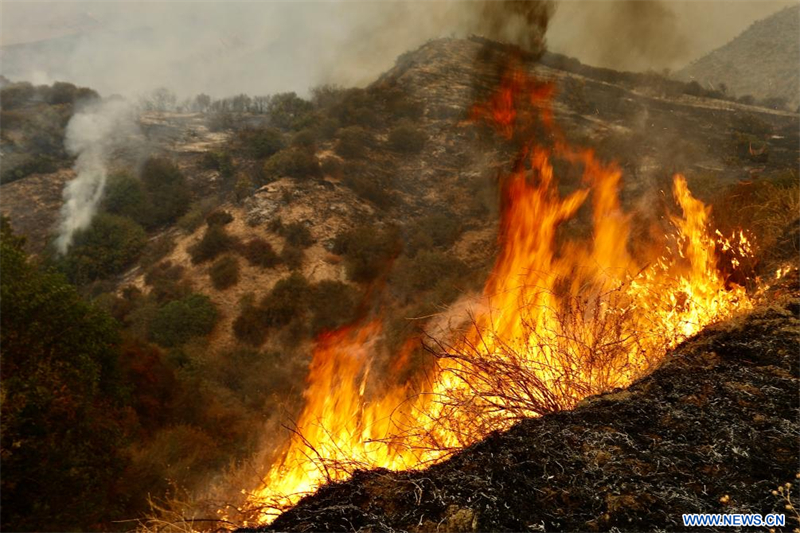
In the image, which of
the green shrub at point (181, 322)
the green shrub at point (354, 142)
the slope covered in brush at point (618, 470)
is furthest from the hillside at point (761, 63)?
the slope covered in brush at point (618, 470)

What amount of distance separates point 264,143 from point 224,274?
13779 millimetres

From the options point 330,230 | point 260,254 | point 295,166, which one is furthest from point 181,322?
point 295,166

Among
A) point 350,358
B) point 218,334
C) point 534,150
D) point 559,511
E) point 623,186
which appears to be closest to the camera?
point 559,511

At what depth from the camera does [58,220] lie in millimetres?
25672

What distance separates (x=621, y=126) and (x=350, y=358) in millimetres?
24926

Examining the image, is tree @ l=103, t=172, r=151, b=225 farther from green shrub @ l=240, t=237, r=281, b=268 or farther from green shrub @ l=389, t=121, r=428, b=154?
green shrub @ l=389, t=121, r=428, b=154

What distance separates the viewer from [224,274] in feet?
65.4

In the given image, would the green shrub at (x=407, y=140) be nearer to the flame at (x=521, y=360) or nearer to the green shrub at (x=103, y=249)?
the green shrub at (x=103, y=249)

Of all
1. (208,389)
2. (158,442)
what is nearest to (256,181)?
(208,389)

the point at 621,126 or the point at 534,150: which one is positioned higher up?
the point at 621,126

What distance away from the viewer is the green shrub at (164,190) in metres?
26.9

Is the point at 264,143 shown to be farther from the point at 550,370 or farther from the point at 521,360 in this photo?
the point at 550,370

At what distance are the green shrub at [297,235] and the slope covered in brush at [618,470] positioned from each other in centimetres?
1925

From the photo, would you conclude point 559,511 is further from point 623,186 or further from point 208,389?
point 623,186
